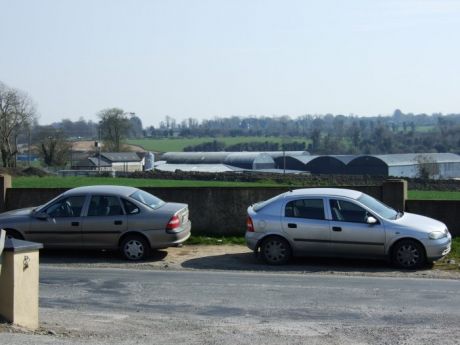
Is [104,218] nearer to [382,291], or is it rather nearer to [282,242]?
[282,242]

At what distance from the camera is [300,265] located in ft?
Answer: 49.5

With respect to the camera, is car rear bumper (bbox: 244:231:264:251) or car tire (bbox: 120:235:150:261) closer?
car rear bumper (bbox: 244:231:264:251)

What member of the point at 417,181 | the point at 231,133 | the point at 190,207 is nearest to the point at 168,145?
the point at 231,133

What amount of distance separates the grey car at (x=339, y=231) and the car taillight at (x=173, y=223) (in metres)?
1.56

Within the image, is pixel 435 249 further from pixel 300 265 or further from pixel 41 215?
pixel 41 215

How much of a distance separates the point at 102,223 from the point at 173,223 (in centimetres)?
152

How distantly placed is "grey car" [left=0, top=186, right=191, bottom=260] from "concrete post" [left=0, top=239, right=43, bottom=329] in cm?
694

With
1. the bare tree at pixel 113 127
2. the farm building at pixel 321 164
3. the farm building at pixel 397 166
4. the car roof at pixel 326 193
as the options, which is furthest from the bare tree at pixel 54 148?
the car roof at pixel 326 193

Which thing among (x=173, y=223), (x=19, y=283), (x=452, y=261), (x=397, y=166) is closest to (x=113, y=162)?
(x=397, y=166)

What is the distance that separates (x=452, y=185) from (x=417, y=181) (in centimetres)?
301

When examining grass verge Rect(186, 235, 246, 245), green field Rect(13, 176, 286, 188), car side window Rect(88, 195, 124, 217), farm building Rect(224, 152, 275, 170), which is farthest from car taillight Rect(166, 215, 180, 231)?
farm building Rect(224, 152, 275, 170)

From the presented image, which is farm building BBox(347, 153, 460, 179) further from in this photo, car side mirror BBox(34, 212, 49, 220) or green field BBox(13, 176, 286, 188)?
car side mirror BBox(34, 212, 49, 220)

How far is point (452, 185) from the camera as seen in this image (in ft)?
152

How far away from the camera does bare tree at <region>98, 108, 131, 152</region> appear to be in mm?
101375
